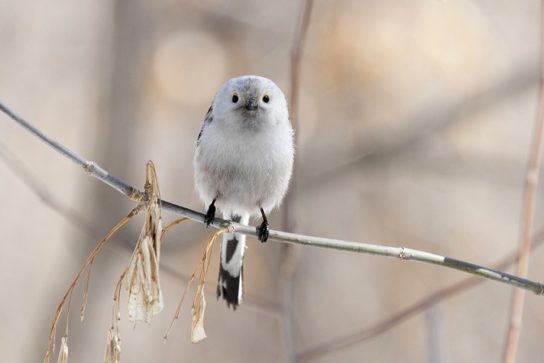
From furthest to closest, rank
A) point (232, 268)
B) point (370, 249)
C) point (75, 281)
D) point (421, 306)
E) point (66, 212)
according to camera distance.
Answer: point (66, 212) < point (232, 268) < point (421, 306) < point (370, 249) < point (75, 281)

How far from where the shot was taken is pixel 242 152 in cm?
303

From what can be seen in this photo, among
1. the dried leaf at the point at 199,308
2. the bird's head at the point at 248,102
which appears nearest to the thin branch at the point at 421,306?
the dried leaf at the point at 199,308

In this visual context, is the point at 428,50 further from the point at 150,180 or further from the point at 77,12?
the point at 150,180

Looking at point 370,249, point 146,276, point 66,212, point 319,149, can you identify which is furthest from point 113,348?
point 319,149

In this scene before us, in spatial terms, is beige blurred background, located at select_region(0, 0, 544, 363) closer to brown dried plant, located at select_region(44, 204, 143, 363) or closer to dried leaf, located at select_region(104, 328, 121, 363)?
brown dried plant, located at select_region(44, 204, 143, 363)

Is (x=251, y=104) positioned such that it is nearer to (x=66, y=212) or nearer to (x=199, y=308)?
(x=66, y=212)

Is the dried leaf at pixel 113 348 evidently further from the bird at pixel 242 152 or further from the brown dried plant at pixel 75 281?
the bird at pixel 242 152

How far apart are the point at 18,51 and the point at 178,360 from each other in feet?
8.62

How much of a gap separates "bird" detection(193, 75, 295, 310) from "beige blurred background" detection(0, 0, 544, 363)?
5.90ft

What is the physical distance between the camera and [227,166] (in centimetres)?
304

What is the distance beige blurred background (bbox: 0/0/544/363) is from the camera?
517 cm

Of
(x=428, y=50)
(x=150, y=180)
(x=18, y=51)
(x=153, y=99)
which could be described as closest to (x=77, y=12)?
(x=18, y=51)

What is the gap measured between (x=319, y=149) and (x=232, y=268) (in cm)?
235

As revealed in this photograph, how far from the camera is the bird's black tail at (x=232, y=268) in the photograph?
3059 millimetres
